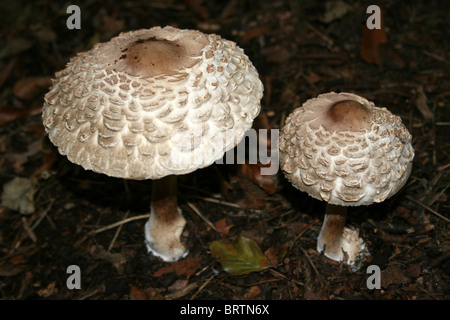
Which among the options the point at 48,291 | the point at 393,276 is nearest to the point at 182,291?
the point at 48,291

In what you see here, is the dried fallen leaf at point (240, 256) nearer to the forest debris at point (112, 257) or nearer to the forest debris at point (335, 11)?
the forest debris at point (112, 257)

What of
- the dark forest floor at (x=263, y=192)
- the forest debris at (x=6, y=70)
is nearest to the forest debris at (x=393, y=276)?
the dark forest floor at (x=263, y=192)

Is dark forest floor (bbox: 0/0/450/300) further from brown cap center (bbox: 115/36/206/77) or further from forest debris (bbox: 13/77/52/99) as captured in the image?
brown cap center (bbox: 115/36/206/77)

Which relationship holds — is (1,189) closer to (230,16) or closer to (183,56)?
(183,56)

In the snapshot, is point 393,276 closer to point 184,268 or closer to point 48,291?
point 184,268

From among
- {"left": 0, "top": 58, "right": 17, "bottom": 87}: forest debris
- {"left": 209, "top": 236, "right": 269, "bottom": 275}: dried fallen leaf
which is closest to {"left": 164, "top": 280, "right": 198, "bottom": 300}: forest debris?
{"left": 209, "top": 236, "right": 269, "bottom": 275}: dried fallen leaf
